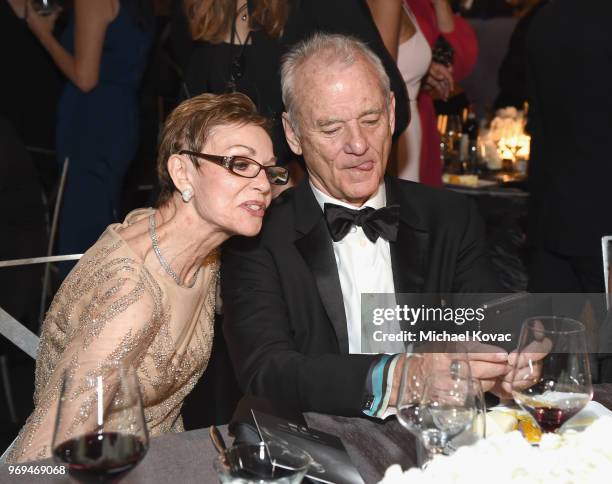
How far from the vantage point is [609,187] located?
3.42 meters

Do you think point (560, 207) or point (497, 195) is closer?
point (560, 207)

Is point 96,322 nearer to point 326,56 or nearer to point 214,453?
point 214,453

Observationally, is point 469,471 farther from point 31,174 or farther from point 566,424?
point 31,174

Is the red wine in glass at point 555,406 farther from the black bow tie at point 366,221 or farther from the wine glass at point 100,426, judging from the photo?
the black bow tie at point 366,221

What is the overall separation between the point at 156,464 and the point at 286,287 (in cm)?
86

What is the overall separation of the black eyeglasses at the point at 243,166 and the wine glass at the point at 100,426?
871mm

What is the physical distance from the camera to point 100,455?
1.28 m

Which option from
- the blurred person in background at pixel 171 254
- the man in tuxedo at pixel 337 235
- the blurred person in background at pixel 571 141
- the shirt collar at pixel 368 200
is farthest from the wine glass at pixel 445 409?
the blurred person in background at pixel 571 141

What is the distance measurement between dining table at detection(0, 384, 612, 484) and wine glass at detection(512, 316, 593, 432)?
251mm

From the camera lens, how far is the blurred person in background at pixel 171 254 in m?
2.05

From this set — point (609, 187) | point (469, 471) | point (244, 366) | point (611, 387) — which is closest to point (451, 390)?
point (469, 471)

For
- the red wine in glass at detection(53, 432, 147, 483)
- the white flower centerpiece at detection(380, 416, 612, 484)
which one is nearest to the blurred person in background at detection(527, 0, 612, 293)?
the white flower centerpiece at detection(380, 416, 612, 484)

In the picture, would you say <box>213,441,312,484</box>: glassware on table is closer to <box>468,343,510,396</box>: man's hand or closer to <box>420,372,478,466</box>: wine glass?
<box>420,372,478,466</box>: wine glass

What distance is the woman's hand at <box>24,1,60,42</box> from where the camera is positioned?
456 cm
